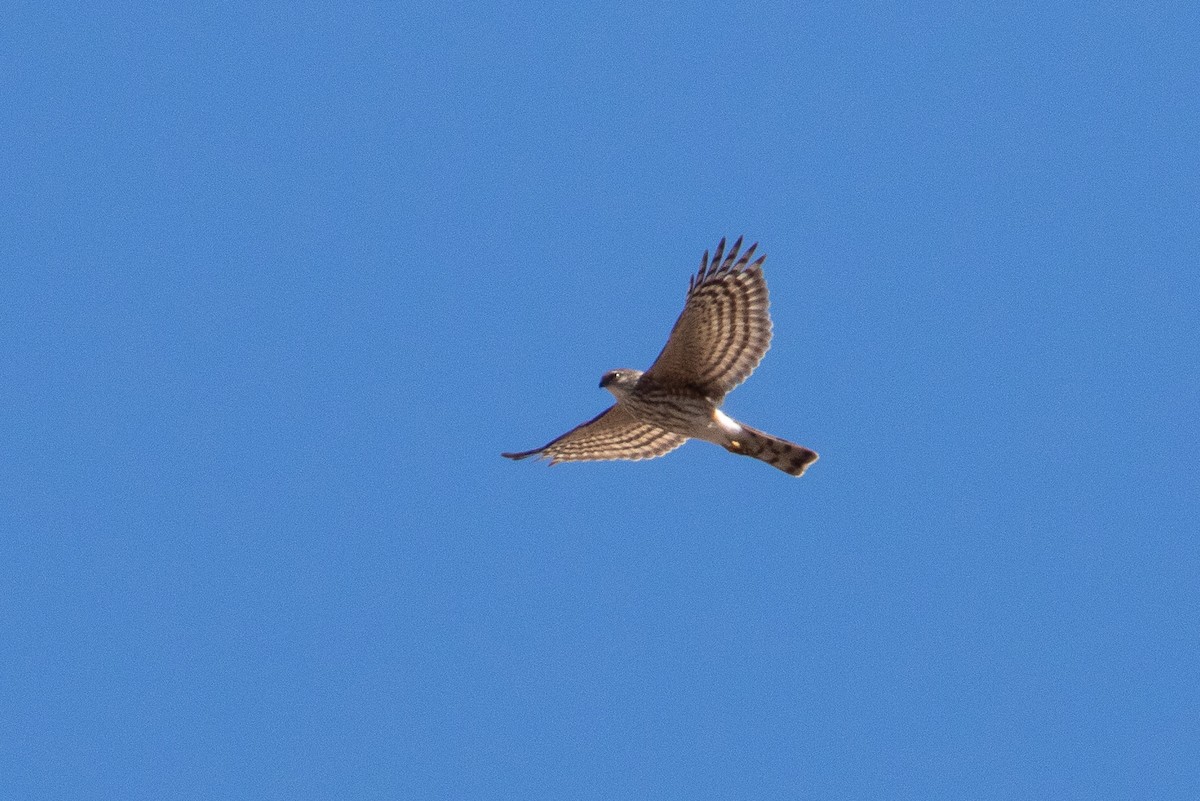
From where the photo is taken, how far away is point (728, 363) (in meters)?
15.8

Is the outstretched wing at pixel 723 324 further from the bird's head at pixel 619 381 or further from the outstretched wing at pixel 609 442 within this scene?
the outstretched wing at pixel 609 442

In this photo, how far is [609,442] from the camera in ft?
57.9

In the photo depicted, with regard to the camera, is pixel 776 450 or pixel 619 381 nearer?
pixel 776 450

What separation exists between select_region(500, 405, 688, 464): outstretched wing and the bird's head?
2.74 ft

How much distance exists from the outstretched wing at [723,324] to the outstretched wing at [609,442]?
4.85 ft

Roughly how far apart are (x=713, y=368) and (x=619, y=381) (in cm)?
98

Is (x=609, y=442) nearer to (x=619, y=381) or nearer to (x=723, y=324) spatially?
(x=619, y=381)

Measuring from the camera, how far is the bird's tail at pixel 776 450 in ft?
52.2

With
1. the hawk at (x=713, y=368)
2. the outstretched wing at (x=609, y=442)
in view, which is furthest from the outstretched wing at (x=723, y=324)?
the outstretched wing at (x=609, y=442)

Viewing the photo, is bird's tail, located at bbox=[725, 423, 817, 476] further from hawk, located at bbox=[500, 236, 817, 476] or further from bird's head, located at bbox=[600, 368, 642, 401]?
bird's head, located at bbox=[600, 368, 642, 401]

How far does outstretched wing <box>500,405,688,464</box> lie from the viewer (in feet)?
56.8

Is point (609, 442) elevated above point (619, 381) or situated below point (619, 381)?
above

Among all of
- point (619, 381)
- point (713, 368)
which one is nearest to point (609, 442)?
point (619, 381)

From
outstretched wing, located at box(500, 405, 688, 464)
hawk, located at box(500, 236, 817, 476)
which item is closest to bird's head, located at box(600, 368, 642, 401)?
hawk, located at box(500, 236, 817, 476)
